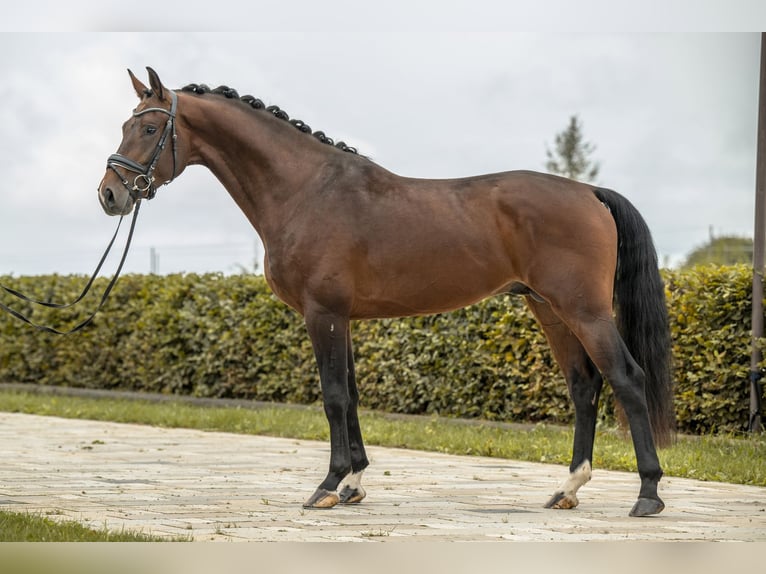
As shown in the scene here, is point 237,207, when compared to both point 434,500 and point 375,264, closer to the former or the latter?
point 375,264

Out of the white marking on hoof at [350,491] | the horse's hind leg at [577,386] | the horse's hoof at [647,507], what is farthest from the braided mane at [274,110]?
the horse's hoof at [647,507]

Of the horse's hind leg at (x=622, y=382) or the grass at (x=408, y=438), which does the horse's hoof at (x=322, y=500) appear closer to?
the grass at (x=408, y=438)

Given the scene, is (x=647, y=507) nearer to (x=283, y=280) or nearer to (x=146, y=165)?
(x=283, y=280)

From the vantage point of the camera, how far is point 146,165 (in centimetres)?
604

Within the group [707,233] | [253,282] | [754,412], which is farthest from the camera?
[707,233]

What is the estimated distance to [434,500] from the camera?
20.3 feet

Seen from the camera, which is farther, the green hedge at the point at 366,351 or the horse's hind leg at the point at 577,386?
the green hedge at the point at 366,351

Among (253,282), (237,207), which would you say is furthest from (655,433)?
(253,282)

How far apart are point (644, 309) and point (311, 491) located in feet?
7.66

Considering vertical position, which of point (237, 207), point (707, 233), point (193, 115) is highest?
point (707, 233)

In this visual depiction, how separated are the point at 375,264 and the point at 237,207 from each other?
3.41 ft

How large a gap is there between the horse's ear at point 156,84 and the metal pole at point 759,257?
17.4 feet

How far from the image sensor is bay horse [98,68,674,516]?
5906mm

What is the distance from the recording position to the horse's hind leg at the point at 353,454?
6.11 meters
